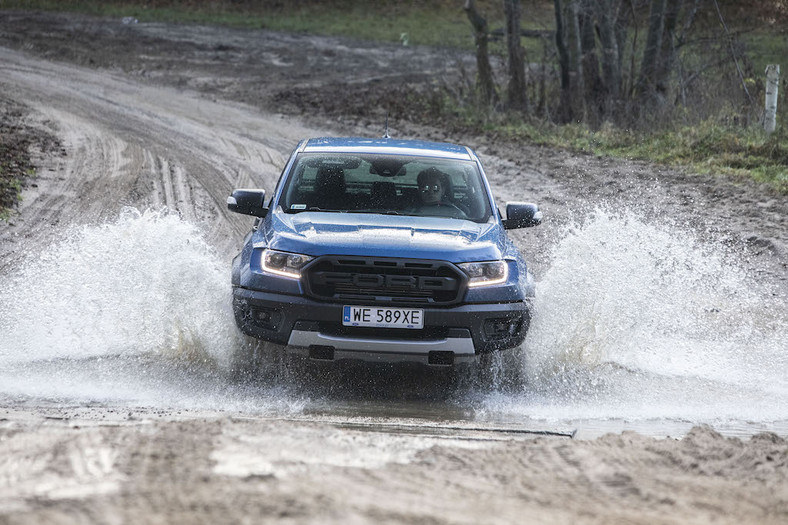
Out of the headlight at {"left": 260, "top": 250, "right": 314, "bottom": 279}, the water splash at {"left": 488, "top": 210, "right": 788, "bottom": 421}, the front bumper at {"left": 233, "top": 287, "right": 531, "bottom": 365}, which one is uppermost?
the headlight at {"left": 260, "top": 250, "right": 314, "bottom": 279}

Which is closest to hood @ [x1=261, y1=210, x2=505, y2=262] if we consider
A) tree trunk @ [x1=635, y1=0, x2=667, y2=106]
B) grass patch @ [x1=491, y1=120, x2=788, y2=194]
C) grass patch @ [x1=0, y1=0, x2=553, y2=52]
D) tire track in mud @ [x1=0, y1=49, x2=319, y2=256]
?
tire track in mud @ [x1=0, y1=49, x2=319, y2=256]

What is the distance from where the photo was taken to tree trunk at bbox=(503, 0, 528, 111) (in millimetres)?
22766

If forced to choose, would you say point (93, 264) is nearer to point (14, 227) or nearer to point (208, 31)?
point (14, 227)

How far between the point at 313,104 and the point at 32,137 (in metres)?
7.39

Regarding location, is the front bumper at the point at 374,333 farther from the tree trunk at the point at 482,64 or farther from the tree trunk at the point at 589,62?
the tree trunk at the point at 482,64

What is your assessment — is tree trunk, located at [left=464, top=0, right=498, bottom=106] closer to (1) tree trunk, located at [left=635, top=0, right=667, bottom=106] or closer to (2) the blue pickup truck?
(1) tree trunk, located at [left=635, top=0, right=667, bottom=106]

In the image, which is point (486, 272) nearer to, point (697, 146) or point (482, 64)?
point (697, 146)

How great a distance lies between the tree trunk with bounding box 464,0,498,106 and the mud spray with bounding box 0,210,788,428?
13.8 metres

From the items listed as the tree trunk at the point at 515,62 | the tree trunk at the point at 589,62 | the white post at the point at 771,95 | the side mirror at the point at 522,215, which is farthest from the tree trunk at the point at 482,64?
the side mirror at the point at 522,215

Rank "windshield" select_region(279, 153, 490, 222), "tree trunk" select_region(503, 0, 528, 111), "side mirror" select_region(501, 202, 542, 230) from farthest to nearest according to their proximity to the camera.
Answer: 1. "tree trunk" select_region(503, 0, 528, 111)
2. "side mirror" select_region(501, 202, 542, 230)
3. "windshield" select_region(279, 153, 490, 222)

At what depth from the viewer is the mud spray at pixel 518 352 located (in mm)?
6691

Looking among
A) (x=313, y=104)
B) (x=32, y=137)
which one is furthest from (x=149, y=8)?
(x=32, y=137)

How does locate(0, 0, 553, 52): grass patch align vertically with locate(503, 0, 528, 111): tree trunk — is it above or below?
above

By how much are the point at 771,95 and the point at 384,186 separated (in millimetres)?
10859
